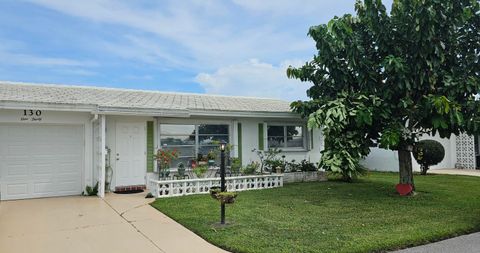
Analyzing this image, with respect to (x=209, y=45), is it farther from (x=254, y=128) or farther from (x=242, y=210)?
(x=242, y=210)

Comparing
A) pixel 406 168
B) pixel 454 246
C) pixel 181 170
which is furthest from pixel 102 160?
pixel 406 168

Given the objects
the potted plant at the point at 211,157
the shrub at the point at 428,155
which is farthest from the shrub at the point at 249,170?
the shrub at the point at 428,155

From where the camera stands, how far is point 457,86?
292 inches

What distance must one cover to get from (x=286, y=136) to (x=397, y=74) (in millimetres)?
5361

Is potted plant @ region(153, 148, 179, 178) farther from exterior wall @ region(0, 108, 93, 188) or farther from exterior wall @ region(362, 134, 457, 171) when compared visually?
exterior wall @ region(362, 134, 457, 171)

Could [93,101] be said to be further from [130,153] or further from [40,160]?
[40,160]

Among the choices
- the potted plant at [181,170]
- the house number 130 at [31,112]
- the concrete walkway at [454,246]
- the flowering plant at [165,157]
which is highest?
the house number 130 at [31,112]

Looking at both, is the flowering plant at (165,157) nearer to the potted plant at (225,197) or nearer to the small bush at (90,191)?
the small bush at (90,191)

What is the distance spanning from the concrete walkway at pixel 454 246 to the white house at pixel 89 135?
6.77 m

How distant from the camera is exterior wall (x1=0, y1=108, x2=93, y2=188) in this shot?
27.2ft

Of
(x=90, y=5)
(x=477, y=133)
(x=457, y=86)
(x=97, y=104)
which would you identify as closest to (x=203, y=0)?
(x=90, y=5)

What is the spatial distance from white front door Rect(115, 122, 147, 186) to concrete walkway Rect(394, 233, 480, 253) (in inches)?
301

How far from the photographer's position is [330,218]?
622 centimetres

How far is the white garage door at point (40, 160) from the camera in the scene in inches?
327
